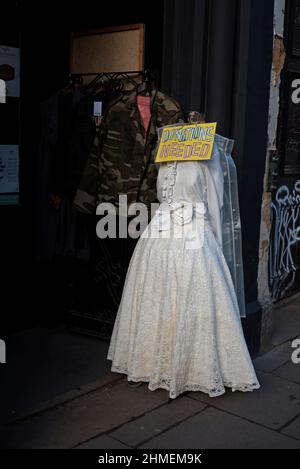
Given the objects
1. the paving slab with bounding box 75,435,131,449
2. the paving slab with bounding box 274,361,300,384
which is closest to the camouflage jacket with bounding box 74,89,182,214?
the paving slab with bounding box 274,361,300,384

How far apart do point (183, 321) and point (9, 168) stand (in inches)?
81.4

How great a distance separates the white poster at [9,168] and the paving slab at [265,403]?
223 centimetres

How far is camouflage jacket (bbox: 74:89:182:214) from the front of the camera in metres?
4.35

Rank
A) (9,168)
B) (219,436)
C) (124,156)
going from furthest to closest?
1. (9,168)
2. (124,156)
3. (219,436)

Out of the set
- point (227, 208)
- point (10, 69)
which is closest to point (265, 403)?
point (227, 208)

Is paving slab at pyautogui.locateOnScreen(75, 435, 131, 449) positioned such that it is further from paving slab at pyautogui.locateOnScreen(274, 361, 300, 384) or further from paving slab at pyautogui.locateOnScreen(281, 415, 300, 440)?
paving slab at pyautogui.locateOnScreen(274, 361, 300, 384)

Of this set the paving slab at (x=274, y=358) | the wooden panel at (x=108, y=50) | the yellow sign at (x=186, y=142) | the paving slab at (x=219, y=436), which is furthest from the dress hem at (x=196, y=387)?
the wooden panel at (x=108, y=50)

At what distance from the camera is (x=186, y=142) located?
12.7 feet

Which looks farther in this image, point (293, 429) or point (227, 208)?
point (227, 208)

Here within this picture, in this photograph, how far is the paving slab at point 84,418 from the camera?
3345 millimetres

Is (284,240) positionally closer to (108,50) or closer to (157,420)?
(108,50)

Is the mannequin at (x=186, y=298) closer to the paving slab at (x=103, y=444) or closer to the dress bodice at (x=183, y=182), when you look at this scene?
the dress bodice at (x=183, y=182)

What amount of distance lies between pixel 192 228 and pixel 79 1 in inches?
98.0

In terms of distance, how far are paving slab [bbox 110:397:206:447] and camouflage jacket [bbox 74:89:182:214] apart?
1.45 meters
